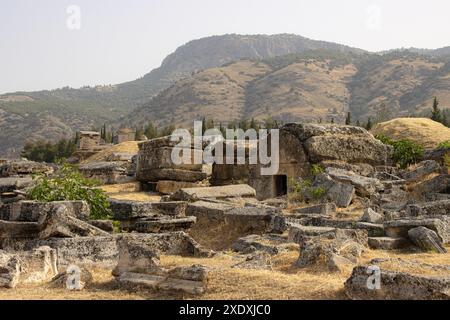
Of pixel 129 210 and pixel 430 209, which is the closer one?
pixel 129 210

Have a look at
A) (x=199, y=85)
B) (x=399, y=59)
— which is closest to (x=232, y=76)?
(x=199, y=85)

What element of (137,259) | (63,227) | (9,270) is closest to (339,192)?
(63,227)

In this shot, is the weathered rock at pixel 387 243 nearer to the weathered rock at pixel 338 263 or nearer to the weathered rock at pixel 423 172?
the weathered rock at pixel 338 263

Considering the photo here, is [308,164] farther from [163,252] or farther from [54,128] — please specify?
[54,128]

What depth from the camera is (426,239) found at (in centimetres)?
785

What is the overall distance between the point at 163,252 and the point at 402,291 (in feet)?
11.6

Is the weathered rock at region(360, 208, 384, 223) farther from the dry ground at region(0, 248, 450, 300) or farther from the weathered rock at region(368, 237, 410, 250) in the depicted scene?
the dry ground at region(0, 248, 450, 300)

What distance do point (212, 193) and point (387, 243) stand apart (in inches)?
205

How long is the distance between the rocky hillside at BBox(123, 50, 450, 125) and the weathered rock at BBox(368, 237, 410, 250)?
98.1m

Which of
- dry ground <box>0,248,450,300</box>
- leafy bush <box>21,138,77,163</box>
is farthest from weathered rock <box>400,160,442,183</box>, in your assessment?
leafy bush <box>21,138,77,163</box>

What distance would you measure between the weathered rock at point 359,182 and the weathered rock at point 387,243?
4344mm

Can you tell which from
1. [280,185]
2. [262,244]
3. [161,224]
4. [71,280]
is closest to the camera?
[71,280]

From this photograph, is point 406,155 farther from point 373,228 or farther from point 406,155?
point 373,228

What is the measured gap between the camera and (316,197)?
1238 cm
